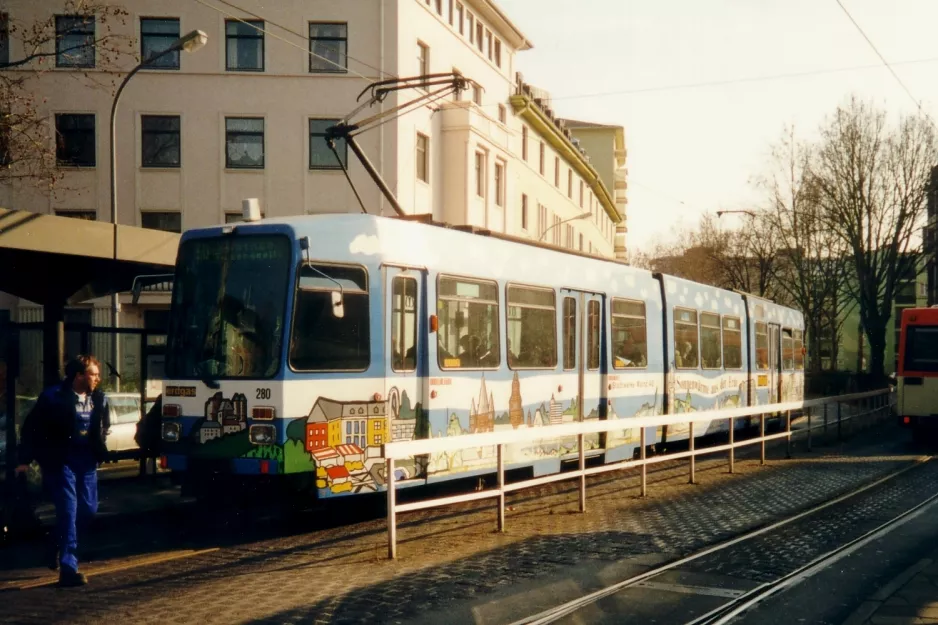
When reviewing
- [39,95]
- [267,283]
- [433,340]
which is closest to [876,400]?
[433,340]

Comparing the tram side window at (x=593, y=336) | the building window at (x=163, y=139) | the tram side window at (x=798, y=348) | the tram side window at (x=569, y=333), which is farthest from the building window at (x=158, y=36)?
the tram side window at (x=569, y=333)

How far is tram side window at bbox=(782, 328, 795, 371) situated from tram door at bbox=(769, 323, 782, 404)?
63 centimetres

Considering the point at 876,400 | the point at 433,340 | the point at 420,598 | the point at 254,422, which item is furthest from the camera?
the point at 876,400

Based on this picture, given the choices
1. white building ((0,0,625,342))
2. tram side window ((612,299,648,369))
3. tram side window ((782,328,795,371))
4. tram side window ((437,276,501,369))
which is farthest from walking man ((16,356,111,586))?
white building ((0,0,625,342))

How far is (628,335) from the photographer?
17.6 m

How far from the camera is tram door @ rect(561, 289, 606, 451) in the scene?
15555 millimetres

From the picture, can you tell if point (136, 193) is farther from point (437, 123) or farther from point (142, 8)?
point (437, 123)

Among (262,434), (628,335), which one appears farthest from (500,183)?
(262,434)

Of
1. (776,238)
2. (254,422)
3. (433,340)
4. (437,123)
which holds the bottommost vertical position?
(254,422)

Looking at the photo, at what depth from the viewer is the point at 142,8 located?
119ft

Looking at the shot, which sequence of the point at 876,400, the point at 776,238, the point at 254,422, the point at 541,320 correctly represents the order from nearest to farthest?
the point at 254,422 < the point at 541,320 < the point at 876,400 < the point at 776,238

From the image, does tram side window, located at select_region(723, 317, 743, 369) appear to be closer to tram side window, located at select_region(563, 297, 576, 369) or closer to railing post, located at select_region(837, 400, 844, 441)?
railing post, located at select_region(837, 400, 844, 441)

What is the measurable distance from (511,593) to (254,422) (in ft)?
12.6

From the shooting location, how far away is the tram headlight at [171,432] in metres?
11.4
